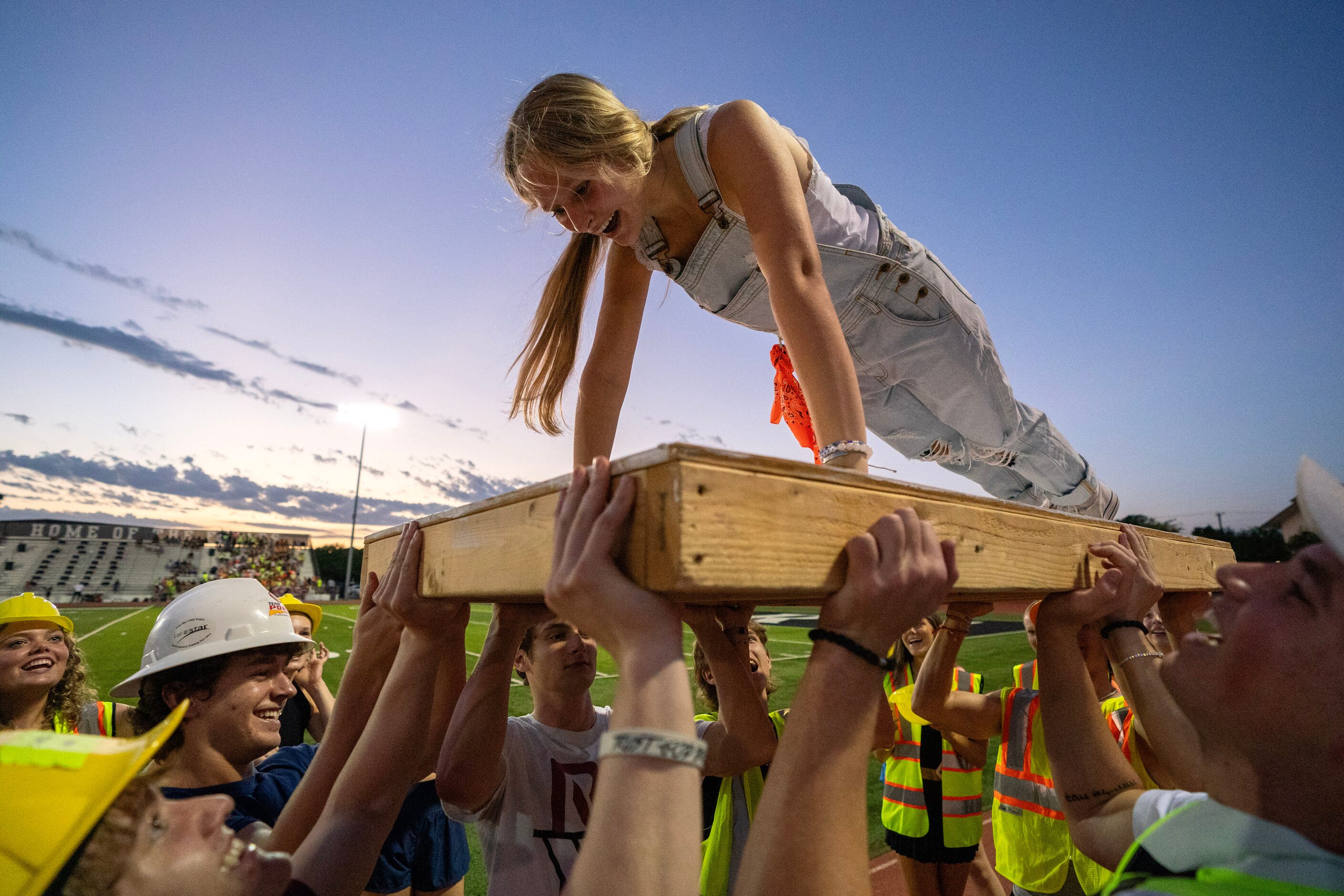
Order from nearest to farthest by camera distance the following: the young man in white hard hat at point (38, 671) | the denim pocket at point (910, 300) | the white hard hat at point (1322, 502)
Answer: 1. the white hard hat at point (1322, 502)
2. the denim pocket at point (910, 300)
3. the young man in white hard hat at point (38, 671)

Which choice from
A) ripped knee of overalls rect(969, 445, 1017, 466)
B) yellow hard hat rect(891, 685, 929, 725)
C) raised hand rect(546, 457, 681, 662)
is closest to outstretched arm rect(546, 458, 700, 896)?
raised hand rect(546, 457, 681, 662)

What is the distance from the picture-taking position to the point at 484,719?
202 centimetres

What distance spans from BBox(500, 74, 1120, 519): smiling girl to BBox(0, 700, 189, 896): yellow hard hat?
1.16 metres

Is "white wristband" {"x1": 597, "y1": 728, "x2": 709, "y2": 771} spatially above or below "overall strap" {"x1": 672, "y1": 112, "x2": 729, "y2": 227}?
below

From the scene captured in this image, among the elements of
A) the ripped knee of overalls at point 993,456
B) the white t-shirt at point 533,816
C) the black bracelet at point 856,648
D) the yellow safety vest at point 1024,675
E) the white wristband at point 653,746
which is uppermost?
the ripped knee of overalls at point 993,456

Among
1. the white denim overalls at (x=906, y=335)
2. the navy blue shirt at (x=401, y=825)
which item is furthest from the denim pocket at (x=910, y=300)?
the navy blue shirt at (x=401, y=825)

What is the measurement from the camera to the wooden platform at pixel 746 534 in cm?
77

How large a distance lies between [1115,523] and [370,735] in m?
1.73

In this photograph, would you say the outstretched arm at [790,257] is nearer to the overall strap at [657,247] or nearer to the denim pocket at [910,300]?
the overall strap at [657,247]

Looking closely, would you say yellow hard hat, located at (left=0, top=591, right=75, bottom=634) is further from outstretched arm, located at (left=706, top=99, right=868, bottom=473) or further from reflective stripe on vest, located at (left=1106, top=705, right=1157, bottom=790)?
reflective stripe on vest, located at (left=1106, top=705, right=1157, bottom=790)

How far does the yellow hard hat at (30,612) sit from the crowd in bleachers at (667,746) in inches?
76.5

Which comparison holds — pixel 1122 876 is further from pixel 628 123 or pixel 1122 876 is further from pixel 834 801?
pixel 628 123

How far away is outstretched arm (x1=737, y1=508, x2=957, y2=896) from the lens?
0.84 m

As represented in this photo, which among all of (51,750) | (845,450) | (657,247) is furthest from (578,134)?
(51,750)
